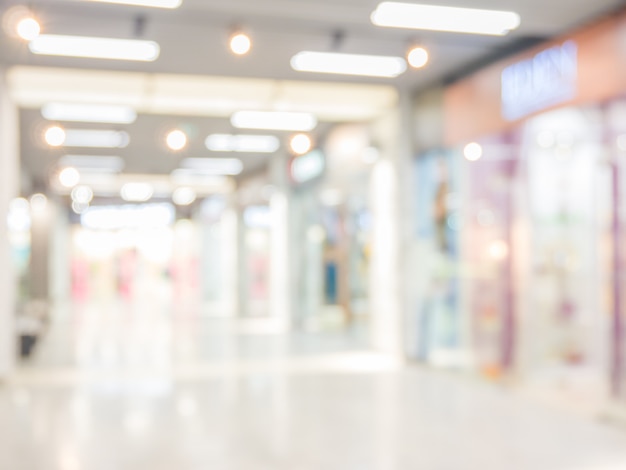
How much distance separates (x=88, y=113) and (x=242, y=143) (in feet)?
11.6

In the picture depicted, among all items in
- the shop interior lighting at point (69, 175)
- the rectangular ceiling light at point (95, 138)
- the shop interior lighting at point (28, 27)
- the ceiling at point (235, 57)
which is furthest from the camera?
the shop interior lighting at point (69, 175)

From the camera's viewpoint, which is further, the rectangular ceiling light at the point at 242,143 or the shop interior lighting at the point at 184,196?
the shop interior lighting at the point at 184,196

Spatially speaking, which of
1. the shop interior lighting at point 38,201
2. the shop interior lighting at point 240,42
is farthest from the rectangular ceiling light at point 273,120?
the shop interior lighting at point 38,201

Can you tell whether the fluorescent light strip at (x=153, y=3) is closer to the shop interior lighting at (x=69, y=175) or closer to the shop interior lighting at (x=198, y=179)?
the shop interior lighting at (x=69, y=175)

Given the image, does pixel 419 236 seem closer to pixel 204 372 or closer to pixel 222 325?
pixel 204 372

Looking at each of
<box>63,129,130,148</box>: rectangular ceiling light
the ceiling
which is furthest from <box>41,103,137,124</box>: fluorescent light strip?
<box>63,129,130,148</box>: rectangular ceiling light

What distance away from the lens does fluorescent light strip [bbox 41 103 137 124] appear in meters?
10.1

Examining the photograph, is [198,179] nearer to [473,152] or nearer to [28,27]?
[473,152]

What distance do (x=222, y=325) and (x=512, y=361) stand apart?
8122 mm

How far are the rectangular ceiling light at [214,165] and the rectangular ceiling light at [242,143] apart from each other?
1462 mm

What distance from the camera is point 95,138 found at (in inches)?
487

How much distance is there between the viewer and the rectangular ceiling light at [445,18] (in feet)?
20.0

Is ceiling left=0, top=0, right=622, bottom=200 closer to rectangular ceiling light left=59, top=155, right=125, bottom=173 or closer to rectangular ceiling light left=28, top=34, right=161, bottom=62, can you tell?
rectangular ceiling light left=28, top=34, right=161, bottom=62

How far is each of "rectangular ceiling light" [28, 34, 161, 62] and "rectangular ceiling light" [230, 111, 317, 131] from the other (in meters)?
3.13
